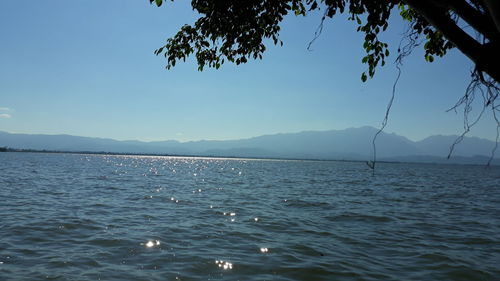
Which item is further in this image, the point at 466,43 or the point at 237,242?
the point at 237,242

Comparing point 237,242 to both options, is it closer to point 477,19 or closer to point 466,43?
point 466,43

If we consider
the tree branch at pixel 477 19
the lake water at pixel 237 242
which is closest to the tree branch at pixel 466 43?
the tree branch at pixel 477 19

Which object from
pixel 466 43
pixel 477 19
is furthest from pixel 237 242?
pixel 477 19

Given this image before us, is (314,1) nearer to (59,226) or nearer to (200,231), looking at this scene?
(200,231)

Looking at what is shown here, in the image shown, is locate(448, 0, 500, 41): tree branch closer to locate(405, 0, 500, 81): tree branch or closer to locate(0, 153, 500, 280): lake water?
locate(405, 0, 500, 81): tree branch

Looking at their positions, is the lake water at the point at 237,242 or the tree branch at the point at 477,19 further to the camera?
the lake water at the point at 237,242

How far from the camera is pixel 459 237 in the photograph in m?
11.8

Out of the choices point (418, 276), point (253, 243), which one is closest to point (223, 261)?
point (253, 243)

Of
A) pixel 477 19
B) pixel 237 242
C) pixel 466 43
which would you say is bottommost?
pixel 237 242

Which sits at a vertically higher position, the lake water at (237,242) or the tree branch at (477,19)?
the tree branch at (477,19)

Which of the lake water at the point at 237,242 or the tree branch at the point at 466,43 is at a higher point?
the tree branch at the point at 466,43

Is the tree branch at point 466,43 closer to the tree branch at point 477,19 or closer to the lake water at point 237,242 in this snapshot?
the tree branch at point 477,19

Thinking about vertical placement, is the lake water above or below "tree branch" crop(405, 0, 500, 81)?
below

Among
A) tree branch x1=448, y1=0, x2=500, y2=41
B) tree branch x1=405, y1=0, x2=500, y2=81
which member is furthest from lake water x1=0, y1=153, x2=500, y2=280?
tree branch x1=448, y1=0, x2=500, y2=41
